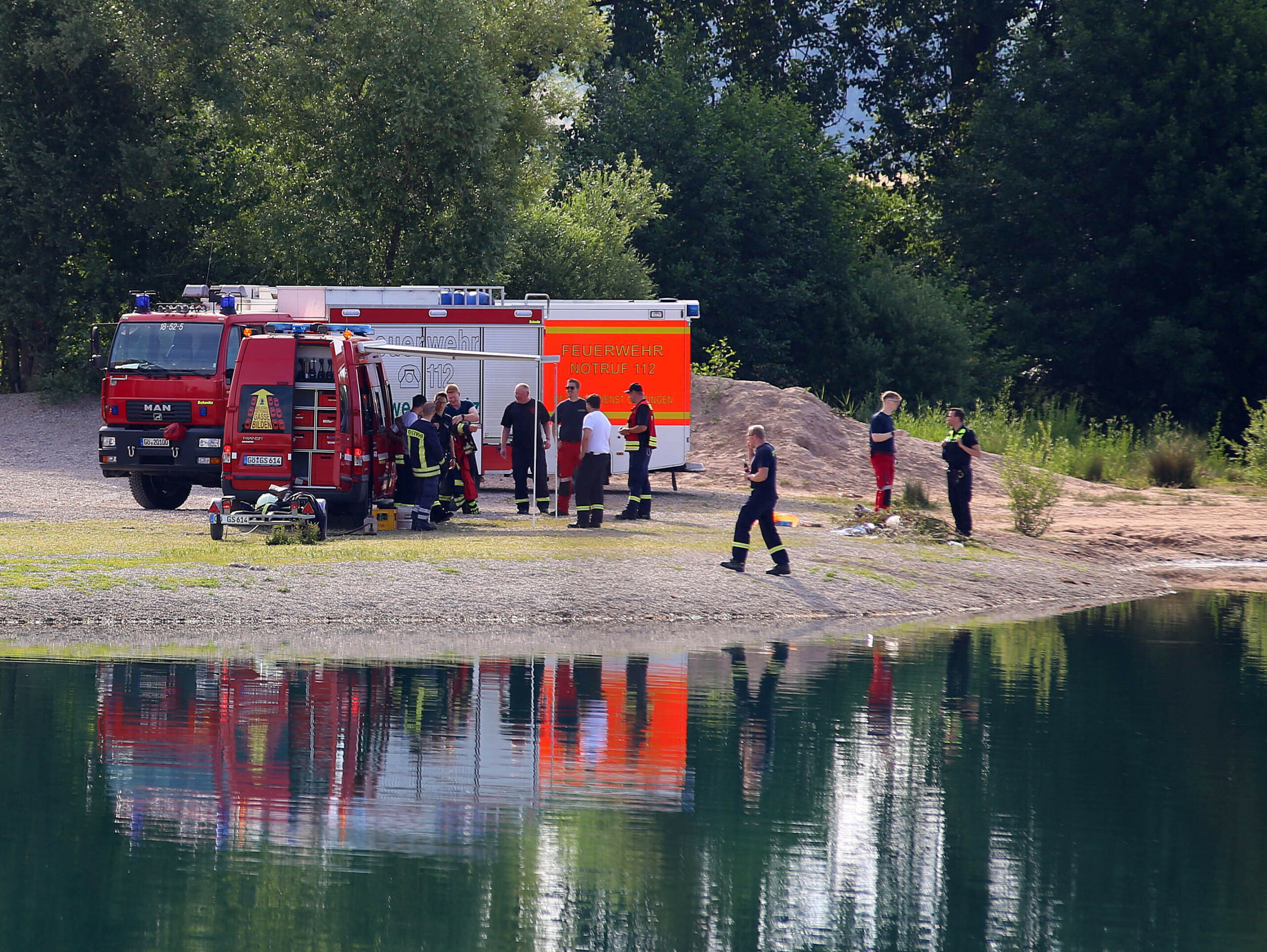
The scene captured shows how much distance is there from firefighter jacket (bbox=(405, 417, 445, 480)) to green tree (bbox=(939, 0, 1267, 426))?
97.9 feet

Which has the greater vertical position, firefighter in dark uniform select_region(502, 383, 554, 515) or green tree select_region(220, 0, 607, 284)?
green tree select_region(220, 0, 607, 284)

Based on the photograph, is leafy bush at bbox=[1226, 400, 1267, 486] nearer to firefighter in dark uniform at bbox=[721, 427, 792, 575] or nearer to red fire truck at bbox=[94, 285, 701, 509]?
red fire truck at bbox=[94, 285, 701, 509]

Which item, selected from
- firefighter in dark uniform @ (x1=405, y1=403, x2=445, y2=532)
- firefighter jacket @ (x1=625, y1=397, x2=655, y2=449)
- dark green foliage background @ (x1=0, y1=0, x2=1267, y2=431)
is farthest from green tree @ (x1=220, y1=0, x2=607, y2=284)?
firefighter in dark uniform @ (x1=405, y1=403, x2=445, y2=532)

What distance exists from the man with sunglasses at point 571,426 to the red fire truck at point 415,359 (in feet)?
1.79

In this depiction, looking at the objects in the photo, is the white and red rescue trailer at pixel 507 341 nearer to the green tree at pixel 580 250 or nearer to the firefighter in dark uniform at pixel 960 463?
the firefighter in dark uniform at pixel 960 463

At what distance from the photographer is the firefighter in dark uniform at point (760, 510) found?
55.4 ft

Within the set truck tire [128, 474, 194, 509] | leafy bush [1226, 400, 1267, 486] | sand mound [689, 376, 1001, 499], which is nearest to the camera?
truck tire [128, 474, 194, 509]

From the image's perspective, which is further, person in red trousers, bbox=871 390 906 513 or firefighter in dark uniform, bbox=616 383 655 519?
person in red trousers, bbox=871 390 906 513

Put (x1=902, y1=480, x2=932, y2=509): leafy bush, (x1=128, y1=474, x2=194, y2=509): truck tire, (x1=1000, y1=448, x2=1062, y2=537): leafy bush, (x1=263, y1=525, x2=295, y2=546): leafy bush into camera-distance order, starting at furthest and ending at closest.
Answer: (x1=902, y1=480, x2=932, y2=509): leafy bush → (x1=1000, y1=448, x2=1062, y2=537): leafy bush → (x1=128, y1=474, x2=194, y2=509): truck tire → (x1=263, y1=525, x2=295, y2=546): leafy bush

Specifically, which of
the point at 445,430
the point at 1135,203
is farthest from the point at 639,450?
the point at 1135,203

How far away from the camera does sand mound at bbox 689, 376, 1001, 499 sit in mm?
30562

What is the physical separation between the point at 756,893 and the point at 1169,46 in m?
43.2

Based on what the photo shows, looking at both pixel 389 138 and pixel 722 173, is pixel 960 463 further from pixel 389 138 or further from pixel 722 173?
pixel 722 173

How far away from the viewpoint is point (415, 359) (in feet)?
81.8
